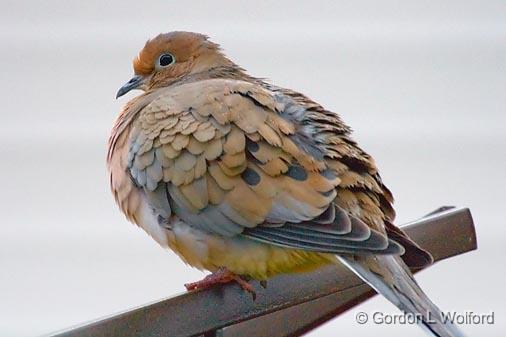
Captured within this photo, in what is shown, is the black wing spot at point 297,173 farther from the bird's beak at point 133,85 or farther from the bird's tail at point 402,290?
the bird's beak at point 133,85

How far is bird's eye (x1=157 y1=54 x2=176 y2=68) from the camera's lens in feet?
12.2

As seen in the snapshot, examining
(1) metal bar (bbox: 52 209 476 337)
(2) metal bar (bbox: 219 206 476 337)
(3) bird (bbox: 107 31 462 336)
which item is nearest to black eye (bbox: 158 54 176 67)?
(3) bird (bbox: 107 31 462 336)

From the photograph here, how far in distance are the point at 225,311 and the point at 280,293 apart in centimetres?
23

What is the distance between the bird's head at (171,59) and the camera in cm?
369

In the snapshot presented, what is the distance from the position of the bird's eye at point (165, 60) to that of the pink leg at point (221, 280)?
1158mm

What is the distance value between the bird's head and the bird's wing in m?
0.66

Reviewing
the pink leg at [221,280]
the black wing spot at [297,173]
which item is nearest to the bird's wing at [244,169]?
the black wing spot at [297,173]

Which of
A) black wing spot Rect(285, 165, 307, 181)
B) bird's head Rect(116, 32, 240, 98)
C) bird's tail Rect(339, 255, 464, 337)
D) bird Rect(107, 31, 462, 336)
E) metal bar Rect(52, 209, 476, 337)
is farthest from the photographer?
bird's head Rect(116, 32, 240, 98)

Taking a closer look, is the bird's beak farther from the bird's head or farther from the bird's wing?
the bird's wing

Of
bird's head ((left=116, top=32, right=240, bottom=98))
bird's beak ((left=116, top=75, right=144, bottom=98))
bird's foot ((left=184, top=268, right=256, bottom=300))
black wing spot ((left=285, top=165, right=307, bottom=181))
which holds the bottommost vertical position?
bird's foot ((left=184, top=268, right=256, bottom=300))

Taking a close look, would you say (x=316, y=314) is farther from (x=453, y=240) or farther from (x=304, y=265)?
(x=453, y=240)

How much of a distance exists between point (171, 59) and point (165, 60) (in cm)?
2

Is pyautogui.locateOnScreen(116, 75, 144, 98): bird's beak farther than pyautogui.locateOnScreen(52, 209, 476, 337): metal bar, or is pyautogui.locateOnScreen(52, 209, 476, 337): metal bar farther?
pyautogui.locateOnScreen(116, 75, 144, 98): bird's beak

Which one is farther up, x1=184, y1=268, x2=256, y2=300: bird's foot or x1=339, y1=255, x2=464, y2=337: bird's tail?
x1=184, y1=268, x2=256, y2=300: bird's foot
